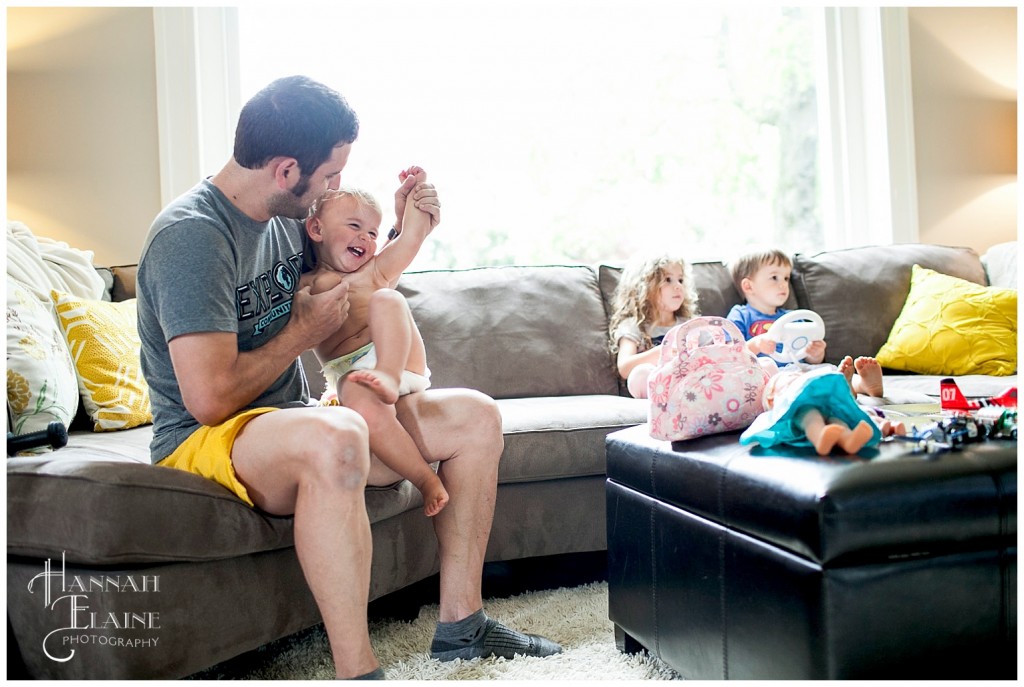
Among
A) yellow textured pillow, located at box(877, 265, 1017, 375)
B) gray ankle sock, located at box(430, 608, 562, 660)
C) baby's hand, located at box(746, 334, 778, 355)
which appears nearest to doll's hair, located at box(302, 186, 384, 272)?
gray ankle sock, located at box(430, 608, 562, 660)

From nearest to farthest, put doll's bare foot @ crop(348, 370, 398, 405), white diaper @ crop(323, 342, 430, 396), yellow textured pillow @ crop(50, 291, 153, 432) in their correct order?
doll's bare foot @ crop(348, 370, 398, 405) < white diaper @ crop(323, 342, 430, 396) < yellow textured pillow @ crop(50, 291, 153, 432)

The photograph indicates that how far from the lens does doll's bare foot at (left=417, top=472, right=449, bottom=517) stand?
5.12ft

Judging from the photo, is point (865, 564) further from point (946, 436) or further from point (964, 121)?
point (964, 121)

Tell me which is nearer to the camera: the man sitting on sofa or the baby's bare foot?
the man sitting on sofa

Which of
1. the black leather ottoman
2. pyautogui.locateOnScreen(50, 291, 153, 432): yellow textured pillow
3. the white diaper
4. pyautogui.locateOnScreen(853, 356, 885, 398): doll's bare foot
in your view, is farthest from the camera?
pyautogui.locateOnScreen(853, 356, 885, 398): doll's bare foot

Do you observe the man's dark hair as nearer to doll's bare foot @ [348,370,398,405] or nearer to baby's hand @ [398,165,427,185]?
baby's hand @ [398,165,427,185]

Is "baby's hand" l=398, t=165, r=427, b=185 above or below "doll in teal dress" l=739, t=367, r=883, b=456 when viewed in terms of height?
above

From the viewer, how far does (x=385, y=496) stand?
158 cm

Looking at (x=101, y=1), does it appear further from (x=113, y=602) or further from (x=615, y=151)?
(x=113, y=602)

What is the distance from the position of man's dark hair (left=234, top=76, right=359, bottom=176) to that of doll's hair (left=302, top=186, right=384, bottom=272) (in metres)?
0.21

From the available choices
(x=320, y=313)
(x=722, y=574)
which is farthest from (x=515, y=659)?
(x=320, y=313)

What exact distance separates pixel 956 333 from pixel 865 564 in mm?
1914

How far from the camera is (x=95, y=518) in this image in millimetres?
1204

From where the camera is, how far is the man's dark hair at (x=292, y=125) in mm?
1449
